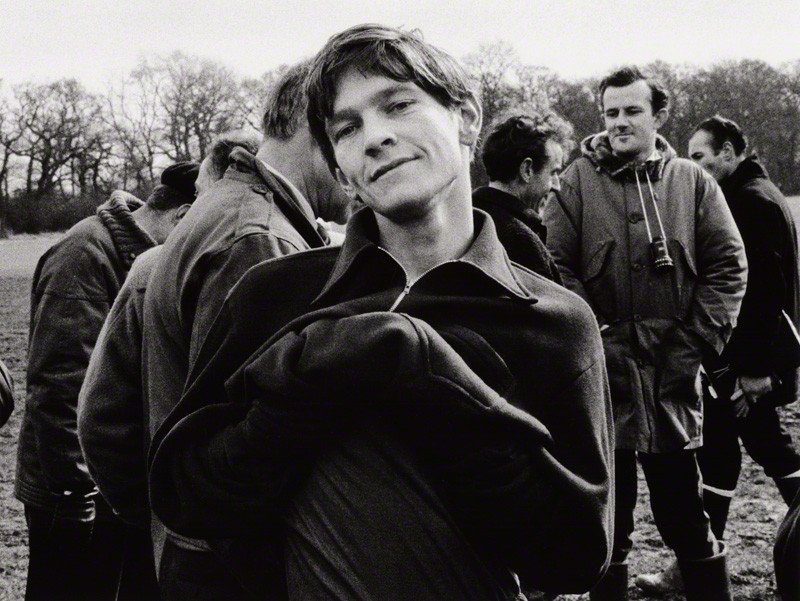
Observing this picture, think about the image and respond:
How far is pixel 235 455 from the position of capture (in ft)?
4.74

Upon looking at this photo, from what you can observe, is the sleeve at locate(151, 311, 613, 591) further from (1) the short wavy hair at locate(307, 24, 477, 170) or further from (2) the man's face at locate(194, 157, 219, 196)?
(2) the man's face at locate(194, 157, 219, 196)

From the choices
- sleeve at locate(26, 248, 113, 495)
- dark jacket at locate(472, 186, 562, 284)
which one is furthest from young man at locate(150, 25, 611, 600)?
sleeve at locate(26, 248, 113, 495)

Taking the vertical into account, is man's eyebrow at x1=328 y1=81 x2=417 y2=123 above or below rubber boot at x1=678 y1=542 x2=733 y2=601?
above

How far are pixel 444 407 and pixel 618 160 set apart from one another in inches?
123

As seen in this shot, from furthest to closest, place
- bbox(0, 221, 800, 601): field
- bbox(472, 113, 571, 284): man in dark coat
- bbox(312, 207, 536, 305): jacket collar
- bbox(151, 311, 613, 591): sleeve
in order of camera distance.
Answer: bbox(0, 221, 800, 601): field → bbox(472, 113, 571, 284): man in dark coat → bbox(312, 207, 536, 305): jacket collar → bbox(151, 311, 613, 591): sleeve

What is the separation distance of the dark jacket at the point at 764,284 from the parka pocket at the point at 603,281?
3.08ft

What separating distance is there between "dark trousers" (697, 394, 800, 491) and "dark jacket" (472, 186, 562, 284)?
149 centimetres

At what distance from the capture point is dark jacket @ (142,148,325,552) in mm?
2277

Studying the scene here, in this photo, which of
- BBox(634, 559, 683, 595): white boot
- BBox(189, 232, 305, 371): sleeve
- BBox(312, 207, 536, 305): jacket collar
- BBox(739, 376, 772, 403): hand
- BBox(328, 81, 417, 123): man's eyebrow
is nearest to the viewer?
BBox(312, 207, 536, 305): jacket collar

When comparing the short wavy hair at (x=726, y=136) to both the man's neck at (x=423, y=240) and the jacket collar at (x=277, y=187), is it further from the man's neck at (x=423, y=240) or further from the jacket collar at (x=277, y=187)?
the man's neck at (x=423, y=240)

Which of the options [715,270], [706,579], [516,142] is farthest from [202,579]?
[715,270]

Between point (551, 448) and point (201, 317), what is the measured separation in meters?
0.99

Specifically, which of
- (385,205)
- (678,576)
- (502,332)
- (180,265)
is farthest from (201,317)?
(678,576)

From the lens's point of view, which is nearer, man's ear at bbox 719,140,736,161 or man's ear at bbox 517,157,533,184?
man's ear at bbox 517,157,533,184
